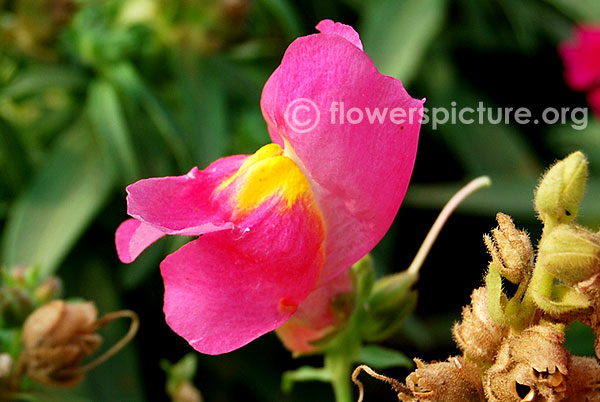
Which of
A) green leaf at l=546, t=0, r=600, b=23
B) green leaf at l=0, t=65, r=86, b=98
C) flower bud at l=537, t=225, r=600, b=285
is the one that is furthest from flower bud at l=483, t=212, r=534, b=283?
green leaf at l=546, t=0, r=600, b=23

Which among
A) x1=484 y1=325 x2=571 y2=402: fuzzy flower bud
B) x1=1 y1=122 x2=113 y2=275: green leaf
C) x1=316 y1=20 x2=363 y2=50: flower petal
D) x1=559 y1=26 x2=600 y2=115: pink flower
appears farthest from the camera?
x1=559 y1=26 x2=600 y2=115: pink flower

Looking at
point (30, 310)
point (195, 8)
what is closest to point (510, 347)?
point (30, 310)

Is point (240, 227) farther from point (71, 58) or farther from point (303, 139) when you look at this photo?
point (71, 58)

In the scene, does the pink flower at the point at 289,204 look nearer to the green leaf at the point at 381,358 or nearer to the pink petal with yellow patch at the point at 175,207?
the pink petal with yellow patch at the point at 175,207

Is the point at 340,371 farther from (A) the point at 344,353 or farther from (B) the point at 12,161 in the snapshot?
(B) the point at 12,161

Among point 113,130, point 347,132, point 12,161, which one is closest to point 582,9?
point 113,130

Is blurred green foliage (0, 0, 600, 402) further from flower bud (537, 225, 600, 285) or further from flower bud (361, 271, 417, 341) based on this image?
flower bud (537, 225, 600, 285)

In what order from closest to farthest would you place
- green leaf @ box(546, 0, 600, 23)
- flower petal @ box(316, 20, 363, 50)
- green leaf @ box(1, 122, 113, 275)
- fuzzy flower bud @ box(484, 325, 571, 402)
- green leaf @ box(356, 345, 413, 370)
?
fuzzy flower bud @ box(484, 325, 571, 402) < flower petal @ box(316, 20, 363, 50) < green leaf @ box(356, 345, 413, 370) < green leaf @ box(1, 122, 113, 275) < green leaf @ box(546, 0, 600, 23)
